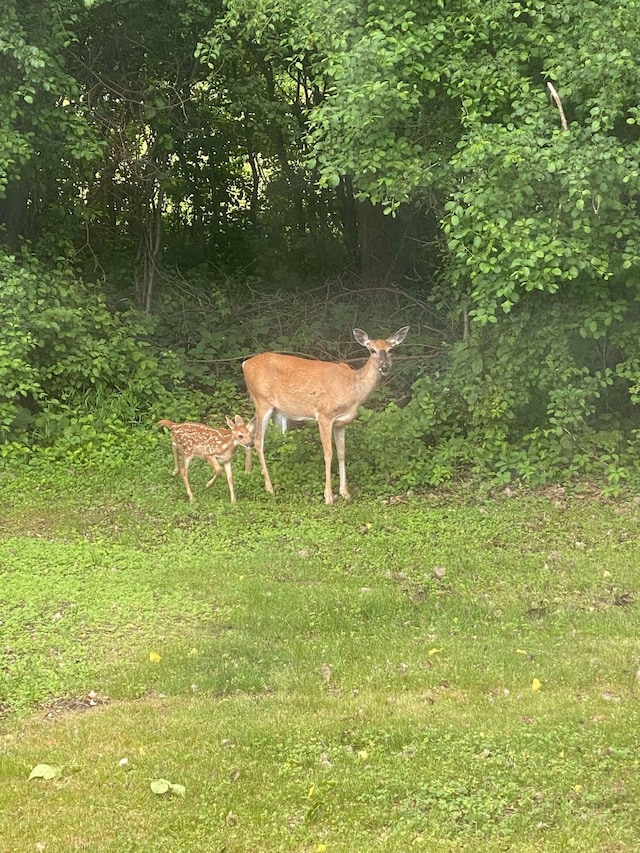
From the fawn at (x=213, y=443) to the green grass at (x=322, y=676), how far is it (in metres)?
0.48

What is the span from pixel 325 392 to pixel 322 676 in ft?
13.2

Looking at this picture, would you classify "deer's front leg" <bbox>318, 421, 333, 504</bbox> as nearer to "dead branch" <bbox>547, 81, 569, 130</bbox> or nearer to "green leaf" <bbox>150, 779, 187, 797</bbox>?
"dead branch" <bbox>547, 81, 569, 130</bbox>

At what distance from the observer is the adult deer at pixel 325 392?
8602 millimetres

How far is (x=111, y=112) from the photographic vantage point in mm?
11352

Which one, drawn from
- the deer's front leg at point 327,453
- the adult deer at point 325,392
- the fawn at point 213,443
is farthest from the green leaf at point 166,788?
the adult deer at point 325,392

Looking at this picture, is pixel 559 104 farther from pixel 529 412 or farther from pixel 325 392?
pixel 325 392

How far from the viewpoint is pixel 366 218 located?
13969mm

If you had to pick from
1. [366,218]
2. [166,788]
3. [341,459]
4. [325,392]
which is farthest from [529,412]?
[166,788]

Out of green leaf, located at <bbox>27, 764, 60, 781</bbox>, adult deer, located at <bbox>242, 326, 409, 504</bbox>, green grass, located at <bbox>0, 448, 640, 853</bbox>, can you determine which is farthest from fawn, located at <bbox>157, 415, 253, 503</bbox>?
green leaf, located at <bbox>27, 764, 60, 781</bbox>

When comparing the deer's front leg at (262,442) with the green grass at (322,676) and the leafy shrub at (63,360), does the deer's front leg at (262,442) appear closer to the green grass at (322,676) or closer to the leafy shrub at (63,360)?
the green grass at (322,676)

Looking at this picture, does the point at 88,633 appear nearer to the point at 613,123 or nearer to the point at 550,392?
the point at 550,392

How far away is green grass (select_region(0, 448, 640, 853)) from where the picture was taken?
3.76 meters

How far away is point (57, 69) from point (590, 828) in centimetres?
844

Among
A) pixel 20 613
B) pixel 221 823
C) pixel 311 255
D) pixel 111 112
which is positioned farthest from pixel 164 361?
pixel 221 823
